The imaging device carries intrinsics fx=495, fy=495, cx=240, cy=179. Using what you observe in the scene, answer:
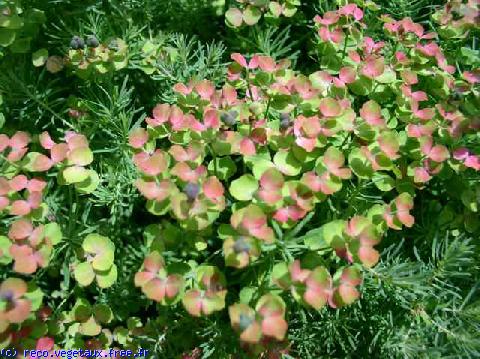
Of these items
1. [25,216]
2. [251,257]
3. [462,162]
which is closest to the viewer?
[251,257]

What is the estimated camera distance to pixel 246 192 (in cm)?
109

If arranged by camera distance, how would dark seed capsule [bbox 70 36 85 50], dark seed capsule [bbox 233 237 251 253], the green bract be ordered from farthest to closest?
dark seed capsule [bbox 70 36 85 50]
the green bract
dark seed capsule [bbox 233 237 251 253]

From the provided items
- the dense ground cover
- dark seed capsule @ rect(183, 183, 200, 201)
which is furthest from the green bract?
dark seed capsule @ rect(183, 183, 200, 201)

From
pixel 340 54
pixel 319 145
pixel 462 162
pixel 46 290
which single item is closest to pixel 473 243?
pixel 462 162

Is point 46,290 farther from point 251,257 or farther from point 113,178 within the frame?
point 251,257

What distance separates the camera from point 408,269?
1.17 meters

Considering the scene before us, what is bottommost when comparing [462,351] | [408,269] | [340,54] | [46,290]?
[46,290]

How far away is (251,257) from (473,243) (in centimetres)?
67

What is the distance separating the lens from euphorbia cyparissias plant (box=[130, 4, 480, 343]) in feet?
3.36

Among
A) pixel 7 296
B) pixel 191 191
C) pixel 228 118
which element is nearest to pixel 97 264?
pixel 7 296

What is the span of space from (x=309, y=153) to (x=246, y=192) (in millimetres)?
192

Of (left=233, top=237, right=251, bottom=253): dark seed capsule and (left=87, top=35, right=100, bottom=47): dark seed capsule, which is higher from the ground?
(left=87, top=35, right=100, bottom=47): dark seed capsule

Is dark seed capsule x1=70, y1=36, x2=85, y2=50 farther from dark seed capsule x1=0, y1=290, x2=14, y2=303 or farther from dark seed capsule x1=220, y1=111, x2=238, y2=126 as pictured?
dark seed capsule x1=0, y1=290, x2=14, y2=303

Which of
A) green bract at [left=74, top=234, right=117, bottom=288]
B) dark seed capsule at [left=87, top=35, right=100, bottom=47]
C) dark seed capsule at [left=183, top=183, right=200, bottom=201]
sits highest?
dark seed capsule at [left=87, top=35, right=100, bottom=47]
